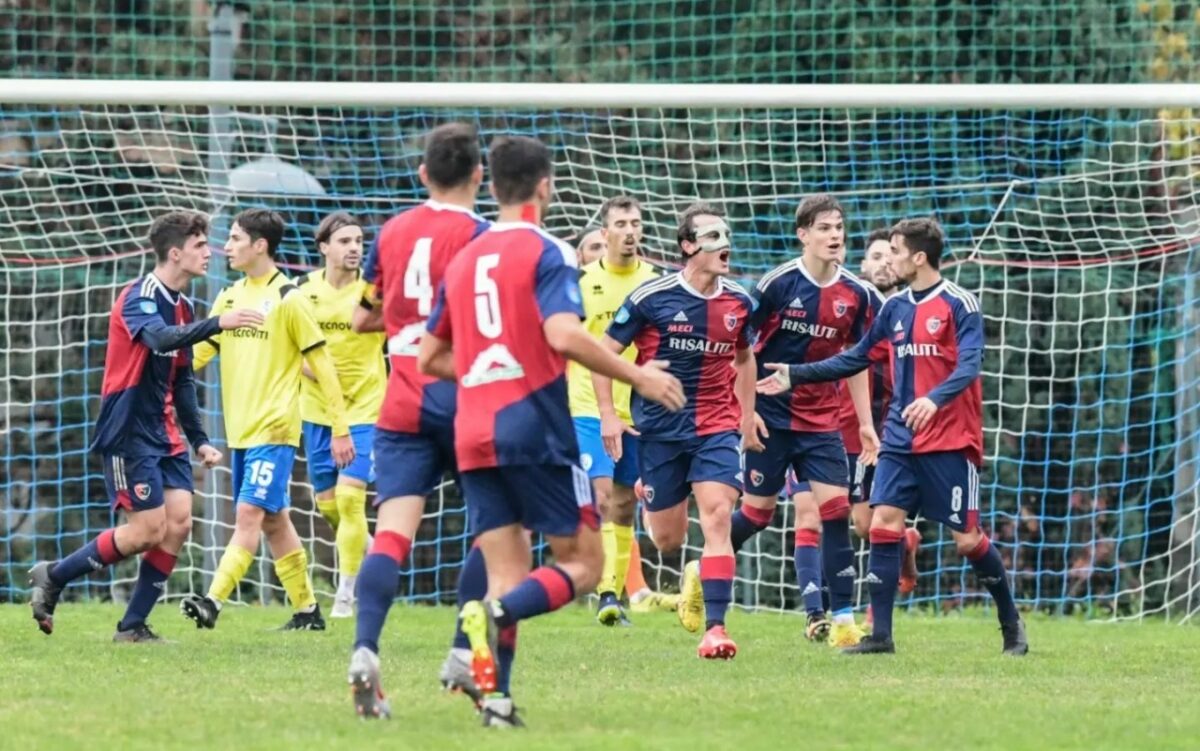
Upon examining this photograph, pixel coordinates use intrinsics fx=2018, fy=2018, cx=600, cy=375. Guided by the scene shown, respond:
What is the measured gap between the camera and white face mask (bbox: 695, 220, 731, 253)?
31.3ft

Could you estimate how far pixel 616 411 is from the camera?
37.8 feet

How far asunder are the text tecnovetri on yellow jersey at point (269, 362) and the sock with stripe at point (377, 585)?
380cm

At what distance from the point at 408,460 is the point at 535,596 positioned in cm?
85

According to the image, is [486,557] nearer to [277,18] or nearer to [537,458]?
[537,458]

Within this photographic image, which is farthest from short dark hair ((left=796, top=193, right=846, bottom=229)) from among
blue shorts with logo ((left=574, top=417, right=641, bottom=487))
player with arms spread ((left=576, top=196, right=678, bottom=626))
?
blue shorts with logo ((left=574, top=417, right=641, bottom=487))

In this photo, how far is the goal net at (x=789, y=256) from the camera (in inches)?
A: 584

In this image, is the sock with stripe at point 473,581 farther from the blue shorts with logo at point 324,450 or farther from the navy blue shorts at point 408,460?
the blue shorts with logo at point 324,450

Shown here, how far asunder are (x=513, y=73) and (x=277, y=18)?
2163 mm

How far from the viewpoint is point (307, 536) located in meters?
16.9

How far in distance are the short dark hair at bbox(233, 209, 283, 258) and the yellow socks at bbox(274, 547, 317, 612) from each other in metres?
1.67

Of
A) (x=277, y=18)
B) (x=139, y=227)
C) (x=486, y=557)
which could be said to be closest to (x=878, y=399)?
(x=486, y=557)

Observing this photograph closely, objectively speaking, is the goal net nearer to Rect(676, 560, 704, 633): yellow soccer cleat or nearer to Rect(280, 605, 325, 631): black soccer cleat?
Rect(280, 605, 325, 631): black soccer cleat

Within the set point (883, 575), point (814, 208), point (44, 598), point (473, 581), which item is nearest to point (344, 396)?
point (44, 598)

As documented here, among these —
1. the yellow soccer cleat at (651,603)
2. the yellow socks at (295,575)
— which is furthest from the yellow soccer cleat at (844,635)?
the yellow socks at (295,575)
